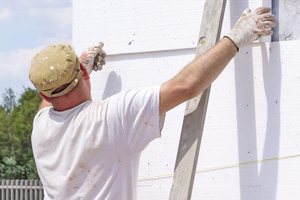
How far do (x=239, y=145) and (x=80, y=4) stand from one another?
→ 1587 millimetres

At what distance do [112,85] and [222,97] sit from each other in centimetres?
86

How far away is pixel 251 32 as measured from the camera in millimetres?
2482

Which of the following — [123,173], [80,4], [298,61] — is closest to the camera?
[123,173]

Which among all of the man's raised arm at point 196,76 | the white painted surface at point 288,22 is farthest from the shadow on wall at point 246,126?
the man's raised arm at point 196,76

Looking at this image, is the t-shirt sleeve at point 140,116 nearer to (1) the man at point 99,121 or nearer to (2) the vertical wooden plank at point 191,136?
(1) the man at point 99,121

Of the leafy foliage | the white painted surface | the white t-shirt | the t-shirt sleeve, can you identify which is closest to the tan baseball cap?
the white t-shirt

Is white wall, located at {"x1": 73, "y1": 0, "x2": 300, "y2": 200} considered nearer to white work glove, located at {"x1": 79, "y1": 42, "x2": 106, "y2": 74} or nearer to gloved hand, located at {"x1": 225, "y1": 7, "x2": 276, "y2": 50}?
white work glove, located at {"x1": 79, "y1": 42, "x2": 106, "y2": 74}

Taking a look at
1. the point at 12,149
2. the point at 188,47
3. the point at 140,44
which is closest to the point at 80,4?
the point at 140,44

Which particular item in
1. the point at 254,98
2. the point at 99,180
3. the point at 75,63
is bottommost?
the point at 99,180

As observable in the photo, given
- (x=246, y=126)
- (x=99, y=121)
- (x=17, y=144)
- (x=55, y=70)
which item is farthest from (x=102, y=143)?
(x=17, y=144)

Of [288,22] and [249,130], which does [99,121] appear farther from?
[288,22]

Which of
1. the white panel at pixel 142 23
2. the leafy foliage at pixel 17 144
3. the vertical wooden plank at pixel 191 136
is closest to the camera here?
the vertical wooden plank at pixel 191 136

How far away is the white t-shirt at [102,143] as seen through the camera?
2164mm

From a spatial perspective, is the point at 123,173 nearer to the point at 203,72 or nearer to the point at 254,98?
the point at 203,72
